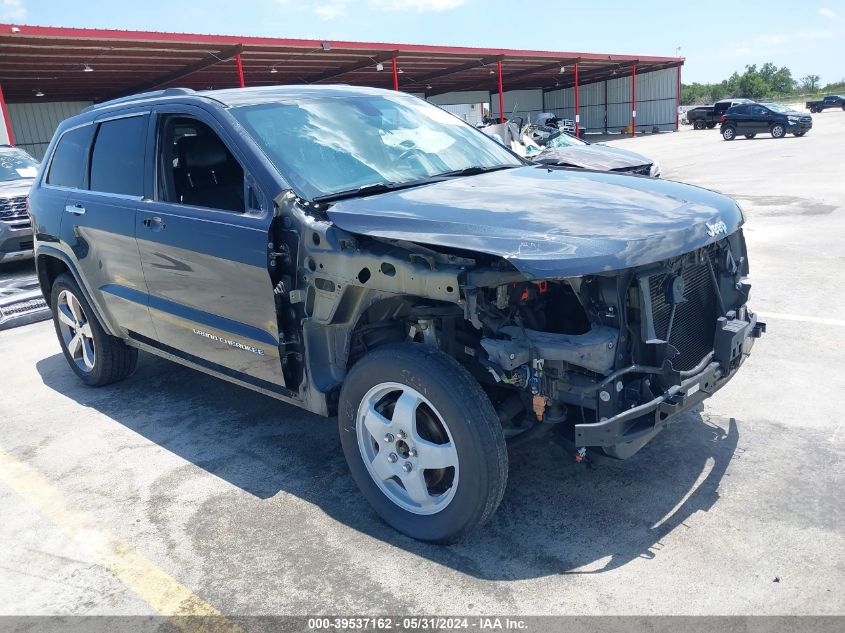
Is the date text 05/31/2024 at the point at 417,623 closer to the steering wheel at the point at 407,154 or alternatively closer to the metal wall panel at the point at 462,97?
the steering wheel at the point at 407,154

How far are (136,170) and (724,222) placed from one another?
3440mm

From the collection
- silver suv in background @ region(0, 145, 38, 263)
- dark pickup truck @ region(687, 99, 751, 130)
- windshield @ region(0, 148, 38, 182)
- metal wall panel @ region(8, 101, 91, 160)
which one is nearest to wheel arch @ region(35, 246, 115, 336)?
silver suv in background @ region(0, 145, 38, 263)

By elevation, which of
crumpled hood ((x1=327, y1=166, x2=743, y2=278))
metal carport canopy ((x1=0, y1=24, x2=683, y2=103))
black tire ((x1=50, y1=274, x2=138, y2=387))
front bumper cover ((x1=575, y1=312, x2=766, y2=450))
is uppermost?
metal carport canopy ((x1=0, y1=24, x2=683, y2=103))

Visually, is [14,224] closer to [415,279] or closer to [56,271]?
[56,271]

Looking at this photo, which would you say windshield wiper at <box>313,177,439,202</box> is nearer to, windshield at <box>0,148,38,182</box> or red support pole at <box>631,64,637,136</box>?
windshield at <box>0,148,38,182</box>

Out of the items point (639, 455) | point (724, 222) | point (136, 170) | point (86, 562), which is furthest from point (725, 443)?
point (136, 170)

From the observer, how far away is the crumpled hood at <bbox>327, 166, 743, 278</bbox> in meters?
2.67

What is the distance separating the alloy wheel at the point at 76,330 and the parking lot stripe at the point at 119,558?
1.34 m

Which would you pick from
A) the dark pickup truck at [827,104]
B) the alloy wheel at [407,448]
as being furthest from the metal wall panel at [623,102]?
the alloy wheel at [407,448]

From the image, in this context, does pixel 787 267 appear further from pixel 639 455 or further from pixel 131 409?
pixel 131 409

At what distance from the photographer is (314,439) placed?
4383 mm

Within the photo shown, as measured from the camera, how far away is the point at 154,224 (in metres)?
4.20

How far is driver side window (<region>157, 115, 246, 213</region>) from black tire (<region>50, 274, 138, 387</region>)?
152 cm

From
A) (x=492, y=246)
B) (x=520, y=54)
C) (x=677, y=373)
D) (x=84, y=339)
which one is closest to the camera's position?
(x=492, y=246)
